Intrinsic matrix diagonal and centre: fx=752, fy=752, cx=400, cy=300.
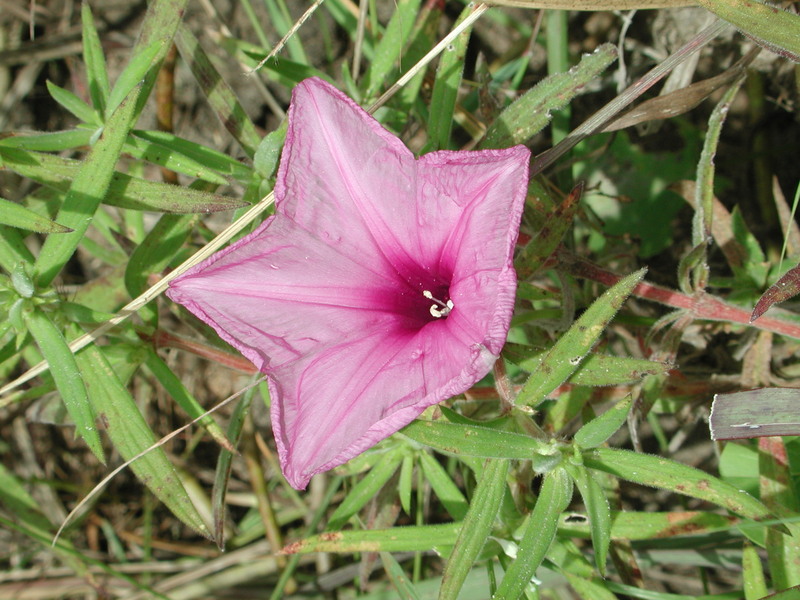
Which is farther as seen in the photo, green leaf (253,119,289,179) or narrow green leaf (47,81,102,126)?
narrow green leaf (47,81,102,126)

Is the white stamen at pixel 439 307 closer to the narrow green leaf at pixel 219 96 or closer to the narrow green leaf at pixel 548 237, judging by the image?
the narrow green leaf at pixel 548 237

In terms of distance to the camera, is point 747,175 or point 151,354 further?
point 747,175

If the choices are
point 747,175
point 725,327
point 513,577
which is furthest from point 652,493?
point 513,577

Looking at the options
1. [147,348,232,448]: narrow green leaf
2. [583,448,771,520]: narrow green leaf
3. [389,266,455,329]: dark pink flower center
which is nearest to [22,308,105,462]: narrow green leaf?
[147,348,232,448]: narrow green leaf

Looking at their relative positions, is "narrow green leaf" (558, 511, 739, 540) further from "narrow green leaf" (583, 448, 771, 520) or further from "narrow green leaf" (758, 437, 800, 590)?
"narrow green leaf" (583, 448, 771, 520)

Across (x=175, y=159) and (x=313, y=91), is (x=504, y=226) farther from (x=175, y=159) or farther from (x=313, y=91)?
(x=175, y=159)
